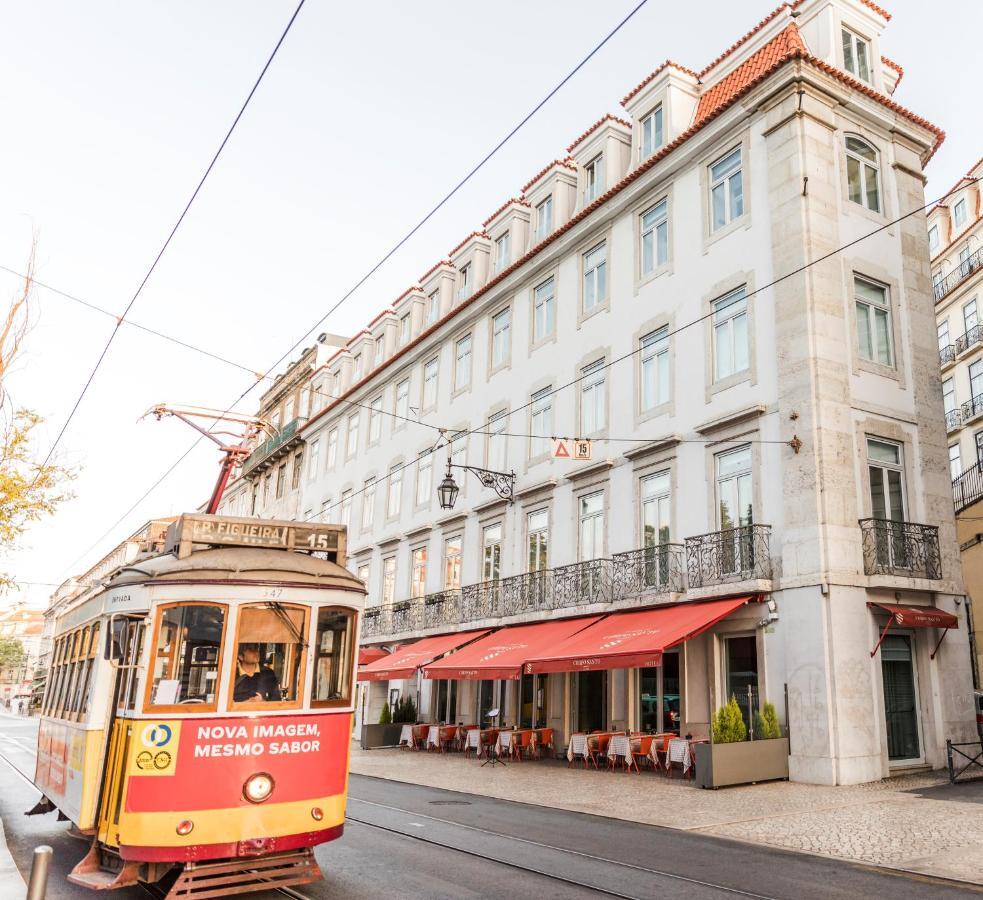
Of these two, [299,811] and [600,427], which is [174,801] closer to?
[299,811]

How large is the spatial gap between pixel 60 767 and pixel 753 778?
11.1m

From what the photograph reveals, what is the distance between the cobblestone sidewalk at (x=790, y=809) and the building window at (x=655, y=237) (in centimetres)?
1188

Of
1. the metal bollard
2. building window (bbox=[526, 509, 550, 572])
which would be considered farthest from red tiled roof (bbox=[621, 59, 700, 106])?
the metal bollard

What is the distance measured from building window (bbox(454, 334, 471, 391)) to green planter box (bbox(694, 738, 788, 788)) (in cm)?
1628

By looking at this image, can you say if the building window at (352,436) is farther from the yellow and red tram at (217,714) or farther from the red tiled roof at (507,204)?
the yellow and red tram at (217,714)

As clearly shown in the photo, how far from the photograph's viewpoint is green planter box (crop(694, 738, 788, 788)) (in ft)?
48.1

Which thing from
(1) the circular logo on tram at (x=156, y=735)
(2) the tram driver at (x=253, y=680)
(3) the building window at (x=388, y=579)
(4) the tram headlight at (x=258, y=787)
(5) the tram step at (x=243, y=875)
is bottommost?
(5) the tram step at (x=243, y=875)

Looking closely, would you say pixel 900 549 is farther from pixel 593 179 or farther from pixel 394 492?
pixel 394 492

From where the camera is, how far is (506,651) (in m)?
20.2

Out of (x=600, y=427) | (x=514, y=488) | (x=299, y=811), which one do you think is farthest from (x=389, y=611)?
(x=299, y=811)

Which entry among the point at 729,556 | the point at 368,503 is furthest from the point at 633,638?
the point at 368,503

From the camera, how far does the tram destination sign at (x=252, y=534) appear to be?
7688 millimetres

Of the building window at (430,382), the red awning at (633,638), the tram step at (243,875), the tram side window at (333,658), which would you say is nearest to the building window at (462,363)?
the building window at (430,382)

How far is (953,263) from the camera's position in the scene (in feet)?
122
